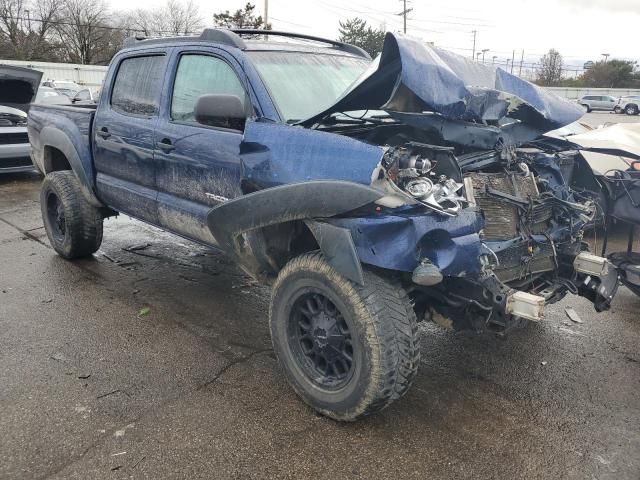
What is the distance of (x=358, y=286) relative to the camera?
2.78 metres

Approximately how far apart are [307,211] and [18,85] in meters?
9.16

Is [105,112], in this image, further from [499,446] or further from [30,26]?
[30,26]

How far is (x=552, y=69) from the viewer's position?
5912cm

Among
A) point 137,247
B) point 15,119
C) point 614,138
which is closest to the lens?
point 614,138

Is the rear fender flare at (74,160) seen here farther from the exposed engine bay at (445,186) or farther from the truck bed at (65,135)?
the exposed engine bay at (445,186)

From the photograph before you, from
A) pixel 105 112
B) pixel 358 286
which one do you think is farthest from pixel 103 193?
pixel 358 286

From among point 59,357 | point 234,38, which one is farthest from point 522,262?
point 59,357

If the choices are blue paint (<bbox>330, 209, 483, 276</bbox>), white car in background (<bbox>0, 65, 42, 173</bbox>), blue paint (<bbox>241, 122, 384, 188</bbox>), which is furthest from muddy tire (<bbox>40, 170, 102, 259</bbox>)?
white car in background (<bbox>0, 65, 42, 173</bbox>)

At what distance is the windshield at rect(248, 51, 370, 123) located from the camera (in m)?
3.50

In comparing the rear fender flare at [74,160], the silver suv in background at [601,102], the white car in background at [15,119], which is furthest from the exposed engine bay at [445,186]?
the silver suv in background at [601,102]

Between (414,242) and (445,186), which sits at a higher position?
(445,186)

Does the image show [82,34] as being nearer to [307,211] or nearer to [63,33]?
[63,33]

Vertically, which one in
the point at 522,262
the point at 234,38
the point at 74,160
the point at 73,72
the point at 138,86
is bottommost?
the point at 522,262

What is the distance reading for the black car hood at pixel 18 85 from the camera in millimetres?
9449
